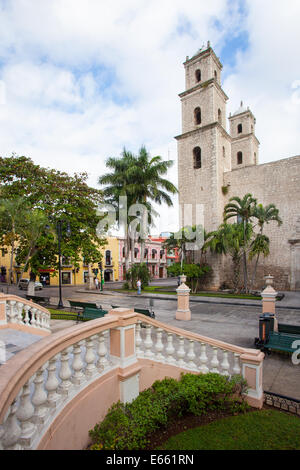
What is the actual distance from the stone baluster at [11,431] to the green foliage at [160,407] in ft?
3.94

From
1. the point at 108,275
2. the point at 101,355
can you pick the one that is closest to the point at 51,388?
the point at 101,355

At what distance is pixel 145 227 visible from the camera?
23.7 meters

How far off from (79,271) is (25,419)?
3891 cm

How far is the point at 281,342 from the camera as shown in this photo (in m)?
6.73

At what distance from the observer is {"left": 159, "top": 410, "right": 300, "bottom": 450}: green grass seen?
3.34 m

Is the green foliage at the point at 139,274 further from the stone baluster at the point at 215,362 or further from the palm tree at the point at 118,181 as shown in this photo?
the stone baluster at the point at 215,362

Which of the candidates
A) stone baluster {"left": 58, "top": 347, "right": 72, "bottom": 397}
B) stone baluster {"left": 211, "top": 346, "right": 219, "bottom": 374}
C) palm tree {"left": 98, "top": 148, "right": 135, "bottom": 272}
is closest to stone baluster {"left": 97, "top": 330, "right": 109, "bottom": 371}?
stone baluster {"left": 58, "top": 347, "right": 72, "bottom": 397}

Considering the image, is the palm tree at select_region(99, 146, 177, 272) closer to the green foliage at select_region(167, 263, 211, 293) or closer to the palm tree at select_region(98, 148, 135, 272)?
the palm tree at select_region(98, 148, 135, 272)

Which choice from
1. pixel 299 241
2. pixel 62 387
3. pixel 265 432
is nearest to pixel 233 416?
pixel 265 432

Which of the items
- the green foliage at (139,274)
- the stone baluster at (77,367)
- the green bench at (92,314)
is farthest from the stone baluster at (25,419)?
the green foliage at (139,274)

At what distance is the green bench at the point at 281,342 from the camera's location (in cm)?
654

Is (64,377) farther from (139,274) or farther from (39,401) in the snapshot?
(139,274)

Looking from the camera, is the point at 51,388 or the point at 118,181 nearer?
the point at 51,388
